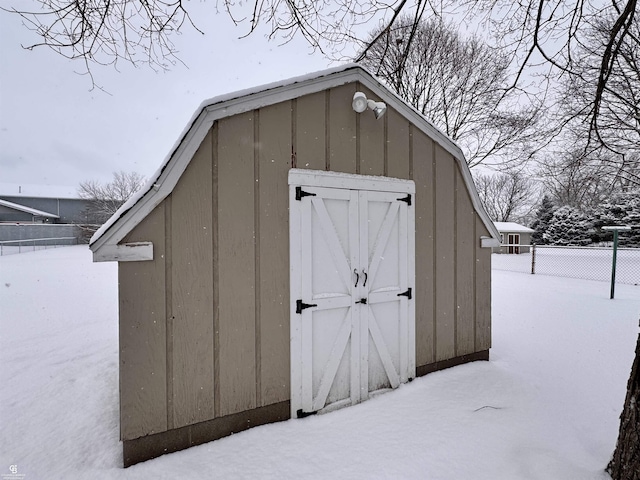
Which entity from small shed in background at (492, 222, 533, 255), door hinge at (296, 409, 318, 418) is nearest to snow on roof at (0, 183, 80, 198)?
door hinge at (296, 409, 318, 418)

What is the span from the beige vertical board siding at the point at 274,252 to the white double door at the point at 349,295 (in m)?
0.09

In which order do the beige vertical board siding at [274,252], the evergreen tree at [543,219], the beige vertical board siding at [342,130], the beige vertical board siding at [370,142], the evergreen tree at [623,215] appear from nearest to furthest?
the beige vertical board siding at [274,252]
the beige vertical board siding at [342,130]
the beige vertical board siding at [370,142]
the evergreen tree at [623,215]
the evergreen tree at [543,219]

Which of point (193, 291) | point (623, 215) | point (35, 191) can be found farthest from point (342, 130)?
point (35, 191)

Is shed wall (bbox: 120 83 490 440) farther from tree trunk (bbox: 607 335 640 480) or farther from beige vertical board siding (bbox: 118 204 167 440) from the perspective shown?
tree trunk (bbox: 607 335 640 480)

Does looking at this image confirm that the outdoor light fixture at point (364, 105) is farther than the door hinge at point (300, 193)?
Yes

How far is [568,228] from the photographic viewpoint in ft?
82.7

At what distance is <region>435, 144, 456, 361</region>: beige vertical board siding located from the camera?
11.7 feet

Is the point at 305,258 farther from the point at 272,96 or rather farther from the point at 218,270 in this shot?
the point at 272,96

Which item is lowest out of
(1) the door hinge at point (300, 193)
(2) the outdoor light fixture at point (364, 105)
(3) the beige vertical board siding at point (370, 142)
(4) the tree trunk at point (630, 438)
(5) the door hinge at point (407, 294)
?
(4) the tree trunk at point (630, 438)

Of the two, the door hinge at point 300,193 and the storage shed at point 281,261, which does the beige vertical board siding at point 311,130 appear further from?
the door hinge at point 300,193

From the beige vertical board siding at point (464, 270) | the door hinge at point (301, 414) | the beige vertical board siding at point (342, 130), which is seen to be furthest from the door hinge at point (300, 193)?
the beige vertical board siding at point (464, 270)

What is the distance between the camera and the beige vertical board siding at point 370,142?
3020mm

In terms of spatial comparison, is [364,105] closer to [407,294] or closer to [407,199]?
[407,199]

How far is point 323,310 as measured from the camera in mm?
2818
